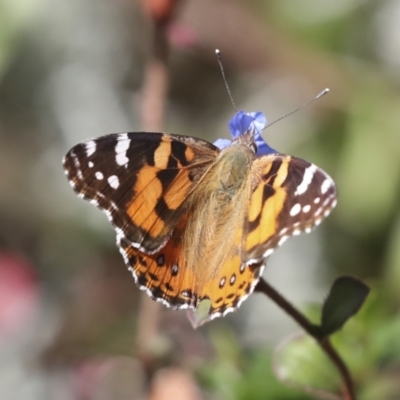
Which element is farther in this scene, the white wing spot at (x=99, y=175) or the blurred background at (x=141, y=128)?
the blurred background at (x=141, y=128)

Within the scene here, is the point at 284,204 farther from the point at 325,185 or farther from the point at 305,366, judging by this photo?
the point at 305,366

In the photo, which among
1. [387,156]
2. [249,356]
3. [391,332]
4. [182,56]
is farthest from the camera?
[182,56]

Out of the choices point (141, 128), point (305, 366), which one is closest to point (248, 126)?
point (305, 366)

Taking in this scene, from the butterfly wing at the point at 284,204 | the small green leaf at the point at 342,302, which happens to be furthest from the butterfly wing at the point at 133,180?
the small green leaf at the point at 342,302

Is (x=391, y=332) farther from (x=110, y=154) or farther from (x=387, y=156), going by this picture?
(x=387, y=156)

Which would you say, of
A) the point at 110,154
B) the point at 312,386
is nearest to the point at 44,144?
the point at 110,154

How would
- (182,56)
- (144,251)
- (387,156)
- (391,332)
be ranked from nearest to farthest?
(144,251)
(391,332)
(387,156)
(182,56)

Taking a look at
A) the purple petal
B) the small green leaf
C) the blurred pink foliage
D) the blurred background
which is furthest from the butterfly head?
the blurred pink foliage

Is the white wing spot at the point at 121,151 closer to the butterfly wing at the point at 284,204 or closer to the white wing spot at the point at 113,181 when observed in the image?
the white wing spot at the point at 113,181

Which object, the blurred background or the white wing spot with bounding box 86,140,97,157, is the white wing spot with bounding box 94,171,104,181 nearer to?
the white wing spot with bounding box 86,140,97,157
